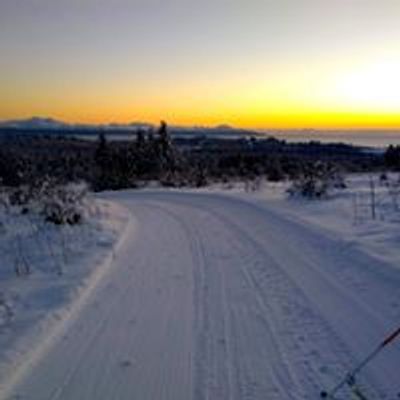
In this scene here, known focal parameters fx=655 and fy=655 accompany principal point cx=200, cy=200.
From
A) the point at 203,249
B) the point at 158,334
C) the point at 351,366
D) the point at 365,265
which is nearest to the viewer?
the point at 351,366

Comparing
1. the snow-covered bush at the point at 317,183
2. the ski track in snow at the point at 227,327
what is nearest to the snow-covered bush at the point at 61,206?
the ski track in snow at the point at 227,327

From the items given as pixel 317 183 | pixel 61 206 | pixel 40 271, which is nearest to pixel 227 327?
pixel 40 271

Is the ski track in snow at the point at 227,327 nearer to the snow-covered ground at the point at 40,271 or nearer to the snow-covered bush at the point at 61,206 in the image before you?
the snow-covered ground at the point at 40,271

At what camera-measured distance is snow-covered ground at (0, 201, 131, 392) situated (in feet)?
23.7

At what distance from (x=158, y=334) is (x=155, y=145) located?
4831 cm

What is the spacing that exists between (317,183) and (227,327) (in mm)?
17282

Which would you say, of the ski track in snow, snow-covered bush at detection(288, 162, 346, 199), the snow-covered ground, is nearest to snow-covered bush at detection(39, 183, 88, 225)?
the snow-covered ground

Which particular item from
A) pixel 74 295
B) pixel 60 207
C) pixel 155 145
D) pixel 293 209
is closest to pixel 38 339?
pixel 74 295

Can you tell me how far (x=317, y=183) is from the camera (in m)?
24.1

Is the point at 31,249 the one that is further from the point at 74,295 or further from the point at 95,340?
the point at 95,340

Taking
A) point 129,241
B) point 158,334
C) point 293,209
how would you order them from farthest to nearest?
point 293,209, point 129,241, point 158,334

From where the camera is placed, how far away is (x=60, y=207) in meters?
16.0

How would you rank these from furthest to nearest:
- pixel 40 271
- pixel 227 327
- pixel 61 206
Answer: pixel 61 206 → pixel 40 271 → pixel 227 327

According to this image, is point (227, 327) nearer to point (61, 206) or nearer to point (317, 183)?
point (61, 206)
